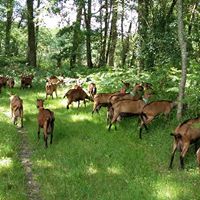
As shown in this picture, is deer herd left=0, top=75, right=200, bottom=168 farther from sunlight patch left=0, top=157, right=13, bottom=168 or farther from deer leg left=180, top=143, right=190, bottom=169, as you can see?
sunlight patch left=0, top=157, right=13, bottom=168

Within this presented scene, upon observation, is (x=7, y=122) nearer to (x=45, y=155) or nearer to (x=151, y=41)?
(x=45, y=155)

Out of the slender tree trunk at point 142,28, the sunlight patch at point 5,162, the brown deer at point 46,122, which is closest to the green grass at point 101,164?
the sunlight patch at point 5,162

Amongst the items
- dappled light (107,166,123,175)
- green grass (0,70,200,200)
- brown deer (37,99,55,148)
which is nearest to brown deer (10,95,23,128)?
green grass (0,70,200,200)

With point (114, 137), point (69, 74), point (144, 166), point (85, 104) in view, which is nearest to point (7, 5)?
point (69, 74)

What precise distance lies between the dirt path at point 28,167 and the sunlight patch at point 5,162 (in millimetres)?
397

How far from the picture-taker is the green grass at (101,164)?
10367mm

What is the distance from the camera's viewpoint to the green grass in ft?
34.0

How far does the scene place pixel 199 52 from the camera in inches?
983

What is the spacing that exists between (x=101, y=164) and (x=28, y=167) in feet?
6.70

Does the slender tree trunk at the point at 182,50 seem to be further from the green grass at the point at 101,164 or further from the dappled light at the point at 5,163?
the dappled light at the point at 5,163

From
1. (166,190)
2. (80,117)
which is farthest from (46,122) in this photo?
(166,190)

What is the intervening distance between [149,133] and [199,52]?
1143 cm

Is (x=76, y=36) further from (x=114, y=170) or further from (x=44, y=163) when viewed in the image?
(x=114, y=170)

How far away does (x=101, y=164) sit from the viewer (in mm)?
12289
